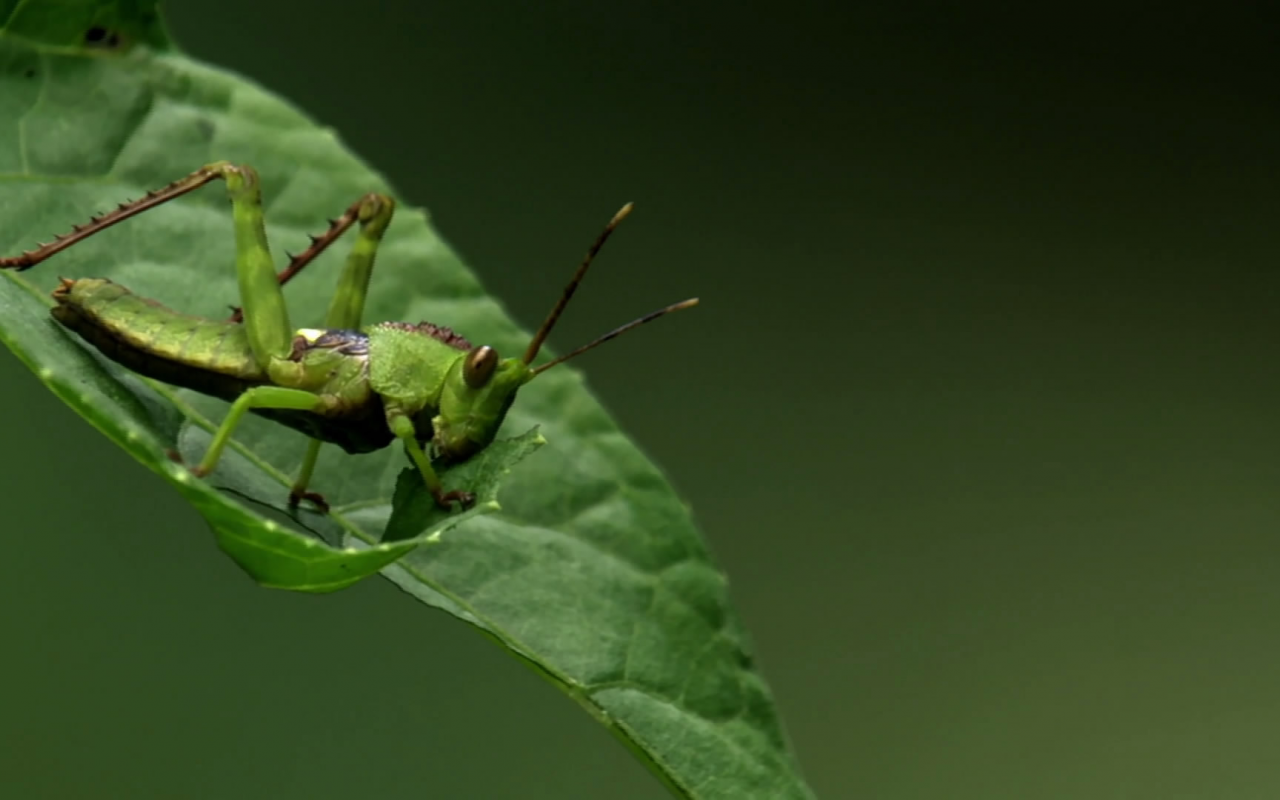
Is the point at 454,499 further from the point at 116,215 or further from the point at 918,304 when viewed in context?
the point at 918,304

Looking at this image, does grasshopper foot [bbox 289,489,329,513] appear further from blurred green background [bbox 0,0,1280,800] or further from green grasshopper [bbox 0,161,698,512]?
blurred green background [bbox 0,0,1280,800]

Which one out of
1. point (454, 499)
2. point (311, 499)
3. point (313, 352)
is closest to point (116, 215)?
point (313, 352)

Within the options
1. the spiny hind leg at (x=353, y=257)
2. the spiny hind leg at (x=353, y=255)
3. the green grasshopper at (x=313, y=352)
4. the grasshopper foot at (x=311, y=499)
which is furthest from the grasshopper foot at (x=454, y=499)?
the spiny hind leg at (x=353, y=255)

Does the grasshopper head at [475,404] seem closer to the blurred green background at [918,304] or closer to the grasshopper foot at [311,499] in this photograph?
the grasshopper foot at [311,499]

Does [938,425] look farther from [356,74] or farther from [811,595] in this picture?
[356,74]

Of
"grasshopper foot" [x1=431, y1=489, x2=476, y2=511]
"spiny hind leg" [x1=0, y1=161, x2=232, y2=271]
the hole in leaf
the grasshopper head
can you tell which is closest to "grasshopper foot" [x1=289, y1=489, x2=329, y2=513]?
the grasshopper head

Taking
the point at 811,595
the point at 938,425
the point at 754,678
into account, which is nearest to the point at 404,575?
the point at 754,678
